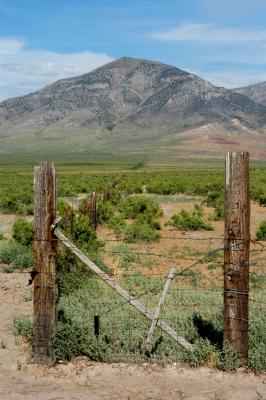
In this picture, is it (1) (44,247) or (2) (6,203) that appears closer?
(1) (44,247)

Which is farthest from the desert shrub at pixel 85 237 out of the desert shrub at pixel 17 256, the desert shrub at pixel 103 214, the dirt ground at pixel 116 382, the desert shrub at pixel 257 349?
the desert shrub at pixel 103 214

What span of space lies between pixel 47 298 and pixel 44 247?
26.1 inches

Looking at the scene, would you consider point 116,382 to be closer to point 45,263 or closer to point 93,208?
point 45,263

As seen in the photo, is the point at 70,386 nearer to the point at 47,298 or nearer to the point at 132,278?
the point at 47,298

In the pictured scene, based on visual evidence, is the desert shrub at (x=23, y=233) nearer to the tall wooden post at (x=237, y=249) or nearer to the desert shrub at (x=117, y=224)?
the desert shrub at (x=117, y=224)

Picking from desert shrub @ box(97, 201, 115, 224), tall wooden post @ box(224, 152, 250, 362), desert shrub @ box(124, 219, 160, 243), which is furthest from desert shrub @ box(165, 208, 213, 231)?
tall wooden post @ box(224, 152, 250, 362)

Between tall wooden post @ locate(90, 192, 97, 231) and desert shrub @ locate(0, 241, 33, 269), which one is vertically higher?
tall wooden post @ locate(90, 192, 97, 231)

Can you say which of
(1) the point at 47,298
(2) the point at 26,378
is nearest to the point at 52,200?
(1) the point at 47,298

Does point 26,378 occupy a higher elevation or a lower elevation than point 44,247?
lower

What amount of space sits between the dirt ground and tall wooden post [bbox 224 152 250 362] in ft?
1.86

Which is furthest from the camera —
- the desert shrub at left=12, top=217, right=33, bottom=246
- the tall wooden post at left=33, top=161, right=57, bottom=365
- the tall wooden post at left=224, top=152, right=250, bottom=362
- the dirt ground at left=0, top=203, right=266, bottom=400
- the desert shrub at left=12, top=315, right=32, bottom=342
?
the desert shrub at left=12, top=217, right=33, bottom=246

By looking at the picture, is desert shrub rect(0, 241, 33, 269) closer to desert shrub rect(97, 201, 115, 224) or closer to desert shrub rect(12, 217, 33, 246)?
desert shrub rect(12, 217, 33, 246)

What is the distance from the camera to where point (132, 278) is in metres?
12.8

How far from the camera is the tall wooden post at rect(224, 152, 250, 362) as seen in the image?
7.40m
